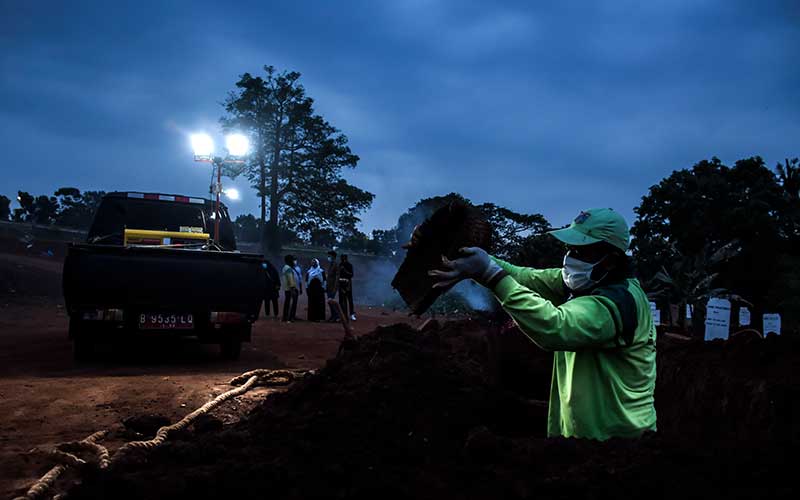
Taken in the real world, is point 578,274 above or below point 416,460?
above

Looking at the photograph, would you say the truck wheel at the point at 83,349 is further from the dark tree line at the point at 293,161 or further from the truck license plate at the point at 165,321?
the dark tree line at the point at 293,161

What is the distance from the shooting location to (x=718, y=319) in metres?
8.84

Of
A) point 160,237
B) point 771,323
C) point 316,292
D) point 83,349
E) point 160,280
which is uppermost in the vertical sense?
point 160,237

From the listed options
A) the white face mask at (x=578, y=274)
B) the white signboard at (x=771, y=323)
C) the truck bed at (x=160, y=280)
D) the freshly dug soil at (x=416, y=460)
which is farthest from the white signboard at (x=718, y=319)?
the white face mask at (x=578, y=274)

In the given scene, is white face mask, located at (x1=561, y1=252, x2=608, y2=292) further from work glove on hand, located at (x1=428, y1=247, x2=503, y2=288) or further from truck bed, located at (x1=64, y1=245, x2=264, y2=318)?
truck bed, located at (x1=64, y1=245, x2=264, y2=318)

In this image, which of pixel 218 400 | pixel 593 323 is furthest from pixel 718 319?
pixel 593 323

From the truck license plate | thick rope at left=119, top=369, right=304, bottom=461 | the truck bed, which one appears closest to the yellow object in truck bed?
the truck bed

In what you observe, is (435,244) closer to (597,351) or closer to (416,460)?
(597,351)

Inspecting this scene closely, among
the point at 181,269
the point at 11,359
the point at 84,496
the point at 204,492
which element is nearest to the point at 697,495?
the point at 204,492

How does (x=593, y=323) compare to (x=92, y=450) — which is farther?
(x=92, y=450)

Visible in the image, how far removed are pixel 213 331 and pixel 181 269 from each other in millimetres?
955

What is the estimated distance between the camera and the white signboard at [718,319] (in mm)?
8750

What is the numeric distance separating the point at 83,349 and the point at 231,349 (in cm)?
185

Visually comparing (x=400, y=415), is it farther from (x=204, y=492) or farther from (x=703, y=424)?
(x=703, y=424)
